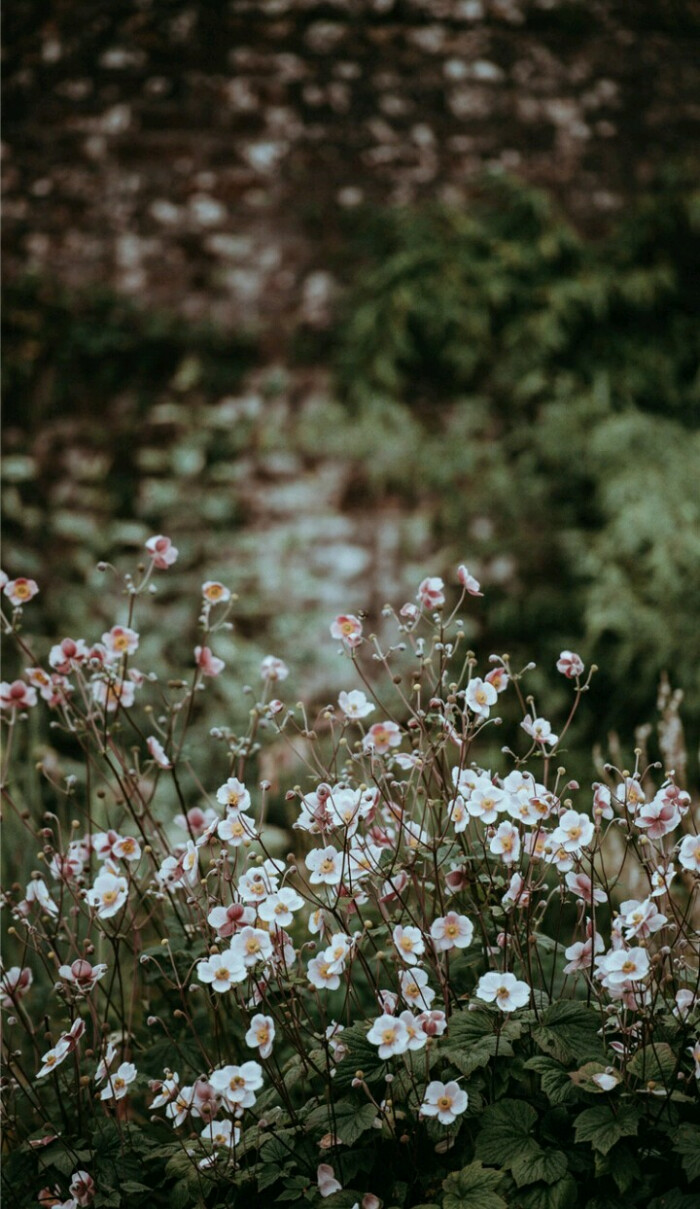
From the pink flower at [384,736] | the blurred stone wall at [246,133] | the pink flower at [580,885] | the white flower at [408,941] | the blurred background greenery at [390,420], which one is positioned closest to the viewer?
the white flower at [408,941]

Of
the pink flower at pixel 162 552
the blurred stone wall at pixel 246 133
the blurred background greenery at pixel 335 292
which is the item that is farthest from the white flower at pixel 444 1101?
the blurred stone wall at pixel 246 133

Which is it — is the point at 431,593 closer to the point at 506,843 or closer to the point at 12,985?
the point at 506,843

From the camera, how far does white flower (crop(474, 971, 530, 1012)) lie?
4.01ft

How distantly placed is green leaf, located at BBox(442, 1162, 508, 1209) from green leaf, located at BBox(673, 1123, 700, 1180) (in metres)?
0.20

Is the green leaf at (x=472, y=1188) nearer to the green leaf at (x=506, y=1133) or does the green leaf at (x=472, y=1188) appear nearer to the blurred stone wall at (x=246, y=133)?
the green leaf at (x=506, y=1133)

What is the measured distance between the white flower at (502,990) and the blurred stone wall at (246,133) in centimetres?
331

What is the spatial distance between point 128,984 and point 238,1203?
3.41 feet

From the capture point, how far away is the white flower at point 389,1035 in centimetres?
117

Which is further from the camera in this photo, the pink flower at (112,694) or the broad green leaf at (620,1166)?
the pink flower at (112,694)

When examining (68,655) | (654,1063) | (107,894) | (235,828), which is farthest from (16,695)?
(654,1063)

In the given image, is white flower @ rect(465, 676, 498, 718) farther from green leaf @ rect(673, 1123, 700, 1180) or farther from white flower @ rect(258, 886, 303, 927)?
green leaf @ rect(673, 1123, 700, 1180)

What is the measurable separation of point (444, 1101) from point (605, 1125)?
0.59 feet

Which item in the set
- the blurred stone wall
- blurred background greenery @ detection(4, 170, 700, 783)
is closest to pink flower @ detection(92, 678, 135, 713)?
blurred background greenery @ detection(4, 170, 700, 783)

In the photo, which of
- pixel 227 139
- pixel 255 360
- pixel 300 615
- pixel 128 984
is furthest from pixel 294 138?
pixel 128 984
